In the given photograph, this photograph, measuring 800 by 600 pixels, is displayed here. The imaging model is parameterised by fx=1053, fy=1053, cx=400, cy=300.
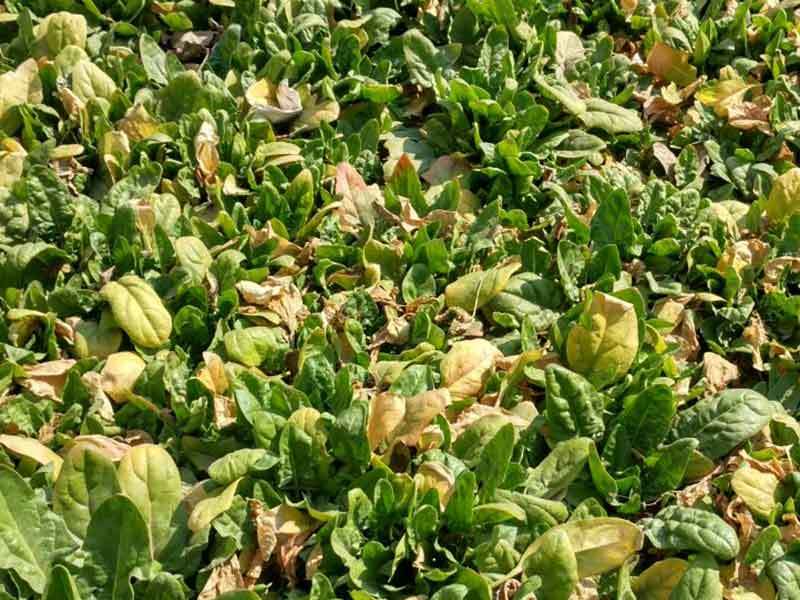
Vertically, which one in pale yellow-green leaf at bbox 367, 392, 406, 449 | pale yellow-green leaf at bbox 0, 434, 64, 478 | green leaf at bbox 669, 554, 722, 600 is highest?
pale yellow-green leaf at bbox 367, 392, 406, 449

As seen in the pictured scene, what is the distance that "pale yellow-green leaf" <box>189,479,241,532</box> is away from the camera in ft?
8.05

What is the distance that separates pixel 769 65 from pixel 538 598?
2553 millimetres

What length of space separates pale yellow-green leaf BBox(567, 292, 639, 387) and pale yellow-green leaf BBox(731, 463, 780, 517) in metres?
0.42

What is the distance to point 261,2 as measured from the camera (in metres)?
4.05

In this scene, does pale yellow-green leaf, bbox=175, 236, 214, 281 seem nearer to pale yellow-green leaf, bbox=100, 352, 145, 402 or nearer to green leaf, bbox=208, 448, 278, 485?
pale yellow-green leaf, bbox=100, 352, 145, 402

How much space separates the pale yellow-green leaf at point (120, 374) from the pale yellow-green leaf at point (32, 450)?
24 cm

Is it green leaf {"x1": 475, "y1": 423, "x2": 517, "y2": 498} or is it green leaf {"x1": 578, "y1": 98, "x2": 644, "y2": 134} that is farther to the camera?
green leaf {"x1": 578, "y1": 98, "x2": 644, "y2": 134}

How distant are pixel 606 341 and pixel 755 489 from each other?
55 centimetres

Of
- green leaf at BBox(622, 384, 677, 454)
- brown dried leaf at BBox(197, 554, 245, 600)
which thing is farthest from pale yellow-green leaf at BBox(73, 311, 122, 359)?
green leaf at BBox(622, 384, 677, 454)

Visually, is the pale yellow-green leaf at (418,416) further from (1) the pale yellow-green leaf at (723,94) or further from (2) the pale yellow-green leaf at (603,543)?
(1) the pale yellow-green leaf at (723,94)

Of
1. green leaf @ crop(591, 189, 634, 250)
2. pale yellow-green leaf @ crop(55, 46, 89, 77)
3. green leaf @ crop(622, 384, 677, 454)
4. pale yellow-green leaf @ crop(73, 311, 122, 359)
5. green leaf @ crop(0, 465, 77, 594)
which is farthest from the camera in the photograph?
pale yellow-green leaf @ crop(55, 46, 89, 77)

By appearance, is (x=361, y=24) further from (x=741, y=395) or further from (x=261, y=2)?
(x=741, y=395)

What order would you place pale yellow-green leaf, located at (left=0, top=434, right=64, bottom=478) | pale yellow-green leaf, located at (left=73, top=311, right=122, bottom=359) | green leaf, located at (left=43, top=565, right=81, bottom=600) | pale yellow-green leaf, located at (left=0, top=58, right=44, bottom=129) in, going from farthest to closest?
pale yellow-green leaf, located at (left=0, top=58, right=44, bottom=129)
pale yellow-green leaf, located at (left=73, top=311, right=122, bottom=359)
pale yellow-green leaf, located at (left=0, top=434, right=64, bottom=478)
green leaf, located at (left=43, top=565, right=81, bottom=600)

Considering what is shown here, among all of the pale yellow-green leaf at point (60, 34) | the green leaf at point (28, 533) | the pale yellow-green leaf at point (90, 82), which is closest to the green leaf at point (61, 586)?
the green leaf at point (28, 533)
